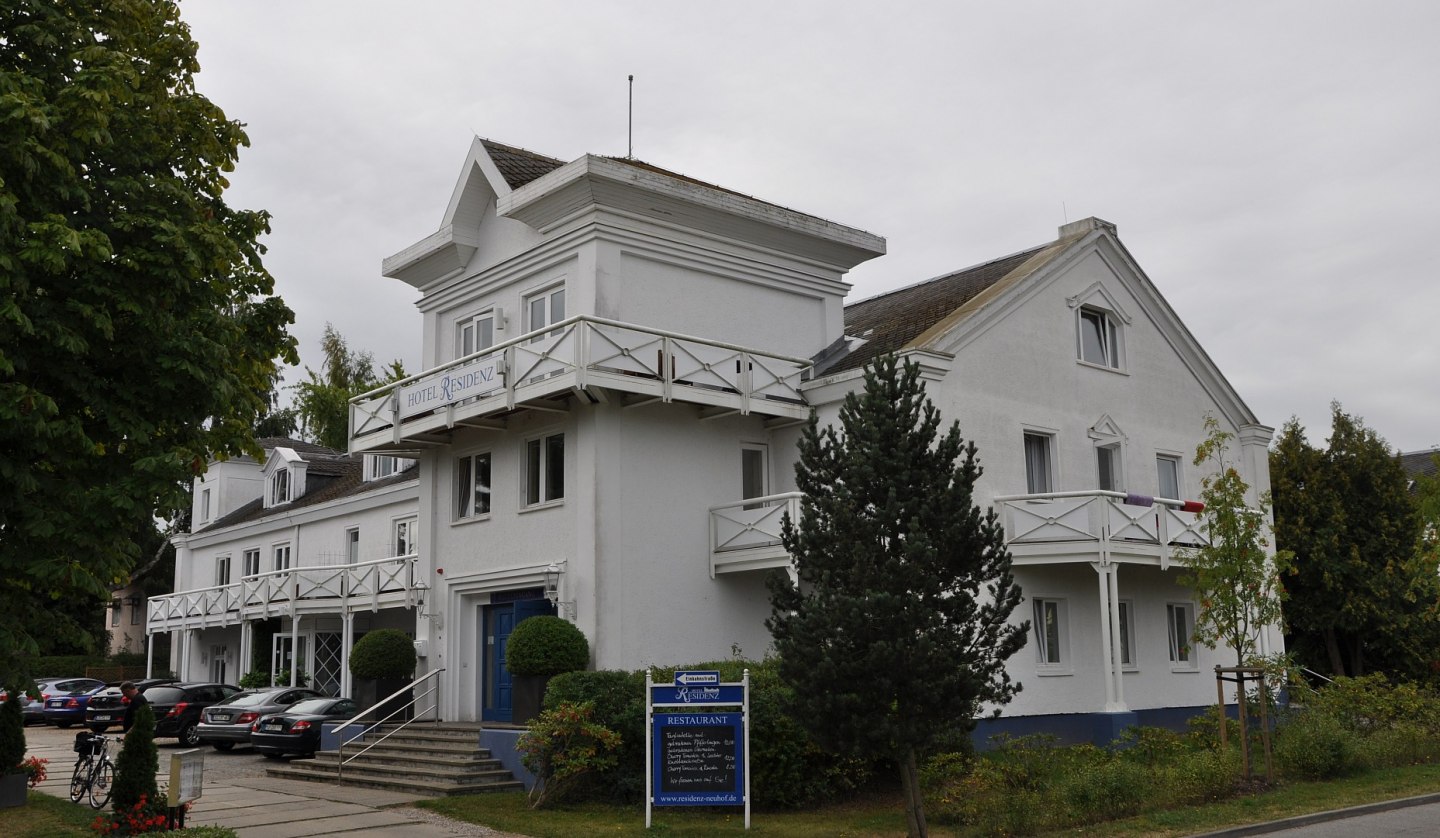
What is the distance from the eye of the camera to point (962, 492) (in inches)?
536

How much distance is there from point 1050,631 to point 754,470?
621 cm

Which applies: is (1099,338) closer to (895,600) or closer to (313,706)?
(895,600)

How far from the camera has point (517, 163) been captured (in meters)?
25.1

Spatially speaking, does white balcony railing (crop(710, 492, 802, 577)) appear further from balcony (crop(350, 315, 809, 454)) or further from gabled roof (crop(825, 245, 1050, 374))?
gabled roof (crop(825, 245, 1050, 374))

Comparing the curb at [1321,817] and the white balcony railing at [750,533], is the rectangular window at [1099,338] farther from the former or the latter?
the curb at [1321,817]

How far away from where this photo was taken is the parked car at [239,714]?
2725 centimetres

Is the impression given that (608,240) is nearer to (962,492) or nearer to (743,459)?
(743,459)

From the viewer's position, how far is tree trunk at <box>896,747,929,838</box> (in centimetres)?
1359

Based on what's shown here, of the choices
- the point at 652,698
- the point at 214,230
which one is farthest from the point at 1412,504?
the point at 214,230

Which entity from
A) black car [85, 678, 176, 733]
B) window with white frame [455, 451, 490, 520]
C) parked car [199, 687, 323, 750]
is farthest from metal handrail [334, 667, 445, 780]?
black car [85, 678, 176, 733]

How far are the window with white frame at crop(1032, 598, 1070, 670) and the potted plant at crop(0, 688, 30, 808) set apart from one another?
16311mm

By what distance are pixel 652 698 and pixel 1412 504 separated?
2413cm

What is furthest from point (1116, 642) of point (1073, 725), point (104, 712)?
point (104, 712)

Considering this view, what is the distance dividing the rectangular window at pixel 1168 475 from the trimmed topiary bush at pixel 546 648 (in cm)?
1365
